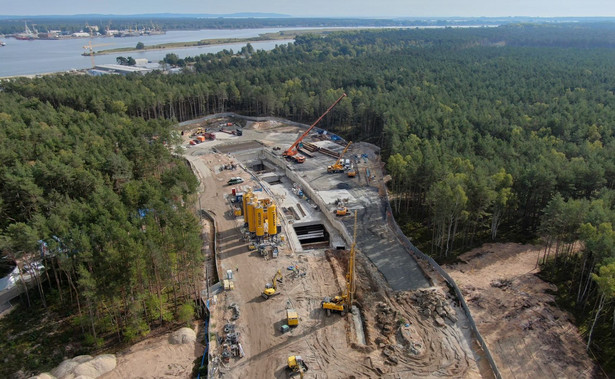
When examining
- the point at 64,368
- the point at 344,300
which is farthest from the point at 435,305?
the point at 64,368

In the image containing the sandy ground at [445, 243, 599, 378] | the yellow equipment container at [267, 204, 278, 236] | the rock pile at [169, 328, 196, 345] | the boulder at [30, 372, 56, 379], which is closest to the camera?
the boulder at [30, 372, 56, 379]

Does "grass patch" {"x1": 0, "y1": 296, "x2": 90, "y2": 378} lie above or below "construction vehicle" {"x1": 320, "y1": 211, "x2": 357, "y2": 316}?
below

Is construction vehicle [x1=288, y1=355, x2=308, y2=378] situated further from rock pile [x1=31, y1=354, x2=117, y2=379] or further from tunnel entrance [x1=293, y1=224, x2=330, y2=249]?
tunnel entrance [x1=293, y1=224, x2=330, y2=249]

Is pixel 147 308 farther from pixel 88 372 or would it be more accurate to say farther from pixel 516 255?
pixel 516 255

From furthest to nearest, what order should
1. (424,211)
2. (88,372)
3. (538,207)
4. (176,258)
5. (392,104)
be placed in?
(392,104) < (424,211) < (538,207) < (176,258) < (88,372)

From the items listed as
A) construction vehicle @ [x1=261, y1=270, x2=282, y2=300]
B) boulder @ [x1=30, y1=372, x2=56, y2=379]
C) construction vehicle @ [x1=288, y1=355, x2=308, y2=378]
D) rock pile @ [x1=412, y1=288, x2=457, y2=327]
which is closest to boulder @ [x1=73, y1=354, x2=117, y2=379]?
boulder @ [x1=30, y1=372, x2=56, y2=379]

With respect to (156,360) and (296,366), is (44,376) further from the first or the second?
(296,366)

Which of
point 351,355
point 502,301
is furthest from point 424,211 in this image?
point 351,355
